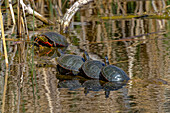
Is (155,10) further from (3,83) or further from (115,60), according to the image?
(3,83)

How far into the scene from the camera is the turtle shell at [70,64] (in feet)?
15.7

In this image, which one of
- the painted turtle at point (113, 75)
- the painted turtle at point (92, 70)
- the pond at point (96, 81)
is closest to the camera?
the pond at point (96, 81)

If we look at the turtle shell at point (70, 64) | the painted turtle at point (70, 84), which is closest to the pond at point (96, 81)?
the painted turtle at point (70, 84)

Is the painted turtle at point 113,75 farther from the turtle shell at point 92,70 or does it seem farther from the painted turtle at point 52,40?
the painted turtle at point 52,40

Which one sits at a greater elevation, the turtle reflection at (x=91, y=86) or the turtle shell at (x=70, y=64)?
the turtle shell at (x=70, y=64)

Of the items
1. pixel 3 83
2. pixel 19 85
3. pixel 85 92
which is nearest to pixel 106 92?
pixel 85 92

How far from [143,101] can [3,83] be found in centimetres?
210

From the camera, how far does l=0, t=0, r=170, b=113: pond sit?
358 centimetres

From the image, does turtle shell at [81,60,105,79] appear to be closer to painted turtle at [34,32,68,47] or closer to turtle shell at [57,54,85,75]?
turtle shell at [57,54,85,75]

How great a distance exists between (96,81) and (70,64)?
0.56 m

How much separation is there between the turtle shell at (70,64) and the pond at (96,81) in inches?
4.3

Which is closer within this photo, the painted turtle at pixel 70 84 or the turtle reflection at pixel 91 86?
the turtle reflection at pixel 91 86

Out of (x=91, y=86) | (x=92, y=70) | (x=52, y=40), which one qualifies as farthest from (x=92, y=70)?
(x=52, y=40)

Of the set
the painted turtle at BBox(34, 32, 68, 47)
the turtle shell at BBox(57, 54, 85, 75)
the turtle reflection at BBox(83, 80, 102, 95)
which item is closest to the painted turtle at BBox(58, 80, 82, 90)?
the turtle reflection at BBox(83, 80, 102, 95)
